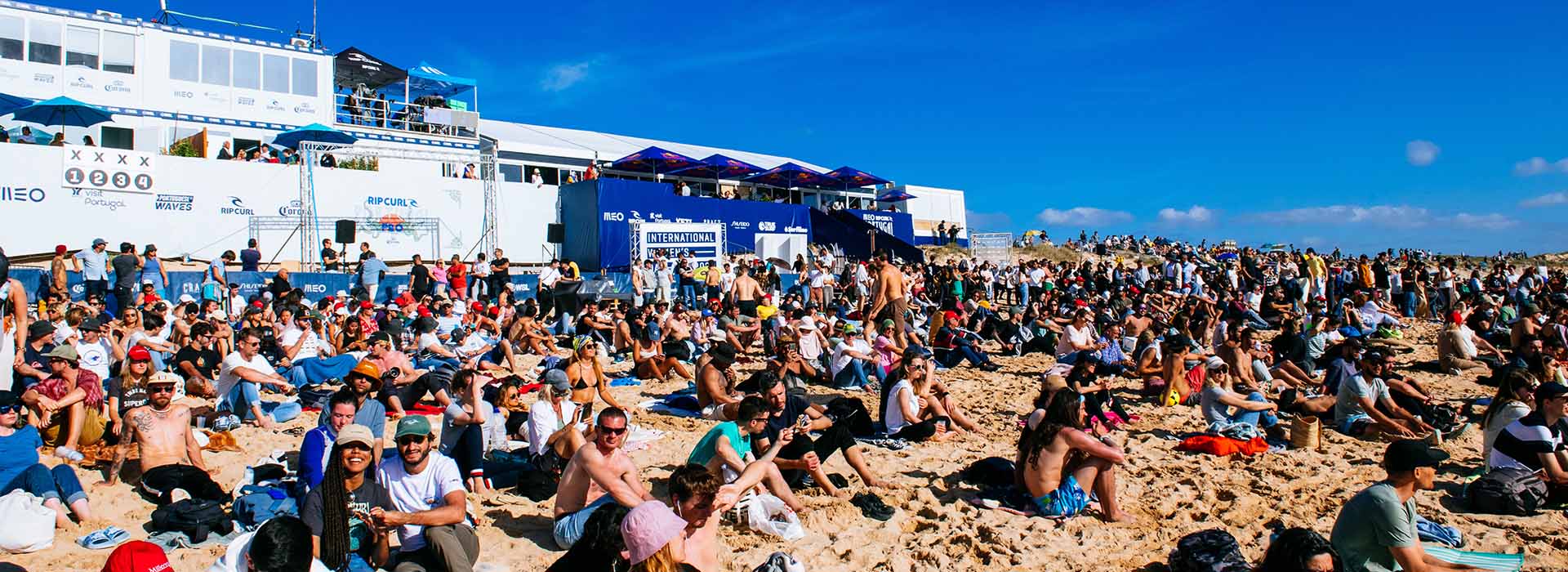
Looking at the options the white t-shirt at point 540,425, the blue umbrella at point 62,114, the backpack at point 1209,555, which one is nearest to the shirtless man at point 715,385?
the white t-shirt at point 540,425

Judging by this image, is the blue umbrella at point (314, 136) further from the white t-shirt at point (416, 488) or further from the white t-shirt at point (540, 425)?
the white t-shirt at point (416, 488)

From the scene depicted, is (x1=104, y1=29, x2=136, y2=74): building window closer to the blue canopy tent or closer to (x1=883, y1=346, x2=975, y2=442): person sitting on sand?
the blue canopy tent

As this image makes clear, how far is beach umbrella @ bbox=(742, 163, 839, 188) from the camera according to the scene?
28456 mm

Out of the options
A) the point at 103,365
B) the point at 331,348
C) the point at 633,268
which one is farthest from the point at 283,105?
the point at 103,365

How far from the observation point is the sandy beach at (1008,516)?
4.50m

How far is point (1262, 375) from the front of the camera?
29.3ft

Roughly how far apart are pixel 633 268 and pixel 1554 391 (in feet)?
43.6

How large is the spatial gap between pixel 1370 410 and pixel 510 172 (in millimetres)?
21789

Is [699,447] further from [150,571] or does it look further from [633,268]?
[633,268]

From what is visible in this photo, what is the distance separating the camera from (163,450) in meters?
5.27

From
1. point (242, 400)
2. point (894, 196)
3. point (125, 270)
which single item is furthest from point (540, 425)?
point (894, 196)

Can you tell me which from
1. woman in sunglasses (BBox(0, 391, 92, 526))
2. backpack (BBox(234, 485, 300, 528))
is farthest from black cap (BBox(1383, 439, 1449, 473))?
woman in sunglasses (BBox(0, 391, 92, 526))

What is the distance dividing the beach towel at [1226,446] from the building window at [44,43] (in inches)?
850

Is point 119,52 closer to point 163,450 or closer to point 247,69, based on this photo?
point 247,69
